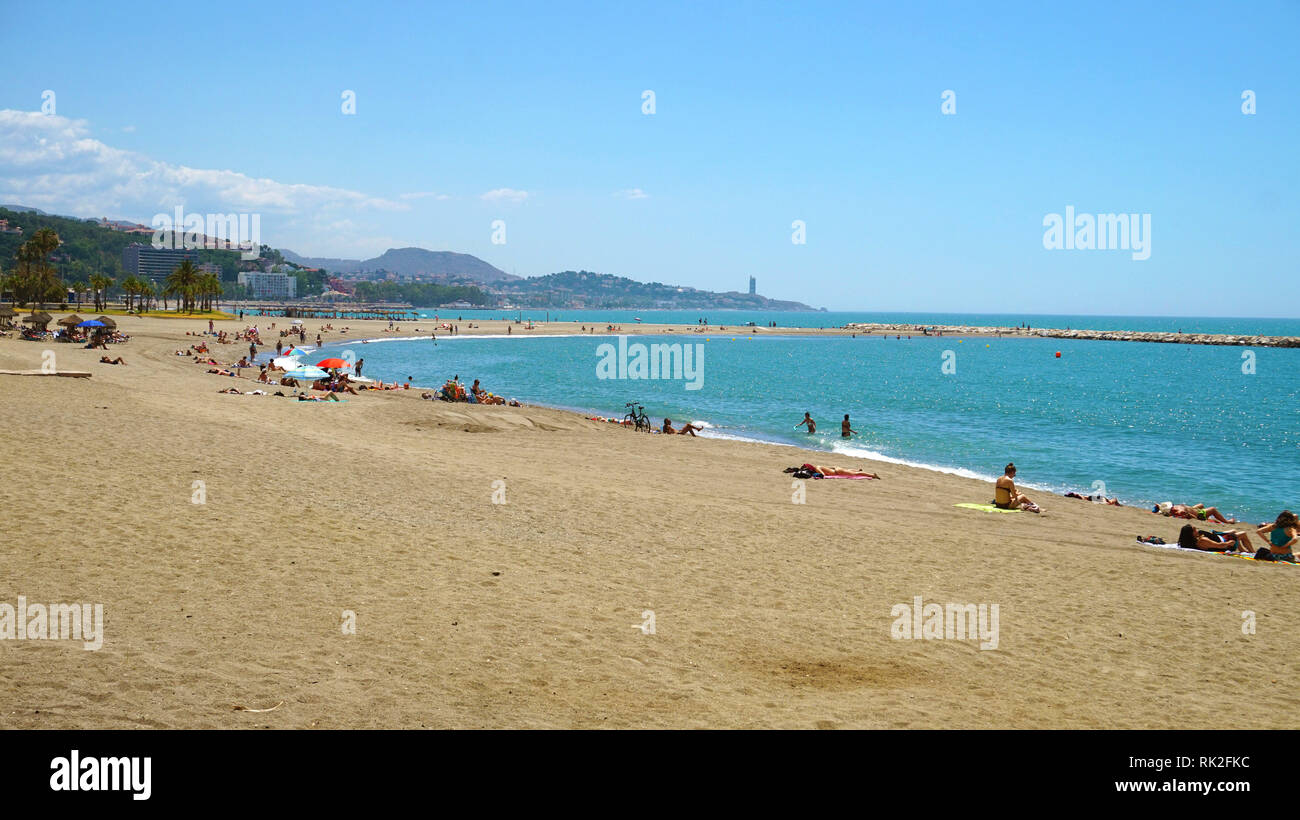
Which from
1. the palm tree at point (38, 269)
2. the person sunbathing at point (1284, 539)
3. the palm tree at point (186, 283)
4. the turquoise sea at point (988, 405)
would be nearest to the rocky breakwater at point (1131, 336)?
the turquoise sea at point (988, 405)

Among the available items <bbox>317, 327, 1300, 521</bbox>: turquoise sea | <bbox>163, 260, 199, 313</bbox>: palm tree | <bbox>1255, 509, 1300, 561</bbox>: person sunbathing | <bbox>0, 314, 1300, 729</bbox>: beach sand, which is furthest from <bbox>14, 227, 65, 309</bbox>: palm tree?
<bbox>1255, 509, 1300, 561</bbox>: person sunbathing

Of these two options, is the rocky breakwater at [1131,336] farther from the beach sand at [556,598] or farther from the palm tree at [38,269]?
the beach sand at [556,598]

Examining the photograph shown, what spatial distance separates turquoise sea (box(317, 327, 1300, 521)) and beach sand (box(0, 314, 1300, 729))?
1053 cm

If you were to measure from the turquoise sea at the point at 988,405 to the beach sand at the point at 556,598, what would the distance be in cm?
1053

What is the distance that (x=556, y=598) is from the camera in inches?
394

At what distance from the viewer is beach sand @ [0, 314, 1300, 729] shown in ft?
23.1

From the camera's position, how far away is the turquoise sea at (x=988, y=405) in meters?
28.6

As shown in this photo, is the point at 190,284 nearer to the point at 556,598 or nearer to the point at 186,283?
the point at 186,283

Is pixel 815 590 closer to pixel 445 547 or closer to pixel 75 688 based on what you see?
pixel 445 547

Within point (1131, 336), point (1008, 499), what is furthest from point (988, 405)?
point (1131, 336)

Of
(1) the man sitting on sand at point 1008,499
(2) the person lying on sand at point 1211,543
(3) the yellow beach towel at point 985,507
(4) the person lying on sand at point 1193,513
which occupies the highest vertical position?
(1) the man sitting on sand at point 1008,499

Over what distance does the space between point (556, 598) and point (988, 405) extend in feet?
154

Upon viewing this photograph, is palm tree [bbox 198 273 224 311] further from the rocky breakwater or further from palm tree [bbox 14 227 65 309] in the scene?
the rocky breakwater
